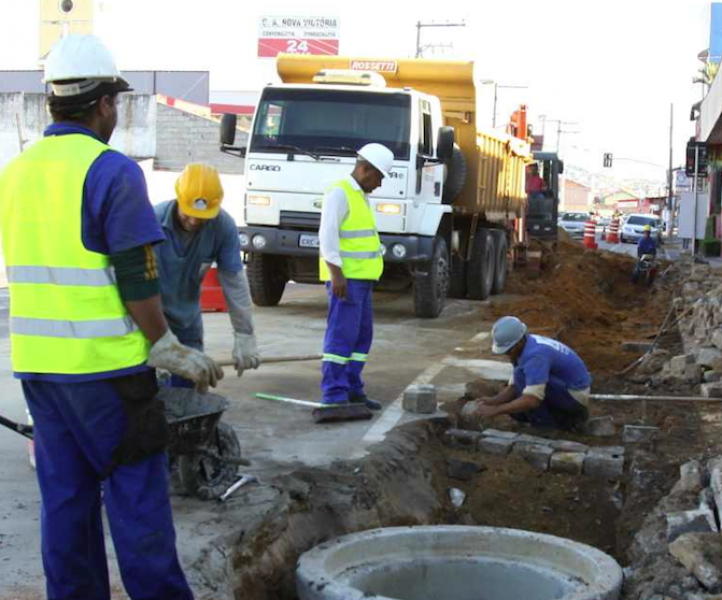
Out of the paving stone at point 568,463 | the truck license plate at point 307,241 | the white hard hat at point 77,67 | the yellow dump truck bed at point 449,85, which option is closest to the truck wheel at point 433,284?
the truck license plate at point 307,241

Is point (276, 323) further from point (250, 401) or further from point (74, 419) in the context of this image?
point (74, 419)

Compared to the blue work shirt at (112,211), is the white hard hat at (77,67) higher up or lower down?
higher up

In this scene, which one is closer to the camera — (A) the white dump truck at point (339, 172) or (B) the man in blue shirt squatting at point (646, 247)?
(A) the white dump truck at point (339, 172)

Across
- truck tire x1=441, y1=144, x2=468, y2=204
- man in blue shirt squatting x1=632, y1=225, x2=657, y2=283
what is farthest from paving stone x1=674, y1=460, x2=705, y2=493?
man in blue shirt squatting x1=632, y1=225, x2=657, y2=283

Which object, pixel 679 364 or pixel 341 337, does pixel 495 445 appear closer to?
pixel 341 337

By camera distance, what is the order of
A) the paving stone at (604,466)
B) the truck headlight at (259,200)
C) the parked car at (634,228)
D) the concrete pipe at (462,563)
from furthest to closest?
1. the parked car at (634,228)
2. the truck headlight at (259,200)
3. the paving stone at (604,466)
4. the concrete pipe at (462,563)

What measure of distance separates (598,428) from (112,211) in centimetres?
571

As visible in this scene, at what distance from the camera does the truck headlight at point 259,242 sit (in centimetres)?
1373

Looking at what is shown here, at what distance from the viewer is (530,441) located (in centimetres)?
771

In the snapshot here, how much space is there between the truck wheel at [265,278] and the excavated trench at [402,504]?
7016 millimetres

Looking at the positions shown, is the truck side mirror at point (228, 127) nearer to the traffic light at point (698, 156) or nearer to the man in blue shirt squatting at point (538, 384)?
the man in blue shirt squatting at point (538, 384)

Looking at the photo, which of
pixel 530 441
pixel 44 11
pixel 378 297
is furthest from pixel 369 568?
pixel 44 11

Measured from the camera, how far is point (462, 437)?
7922mm

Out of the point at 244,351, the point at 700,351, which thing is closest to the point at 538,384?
the point at 244,351
